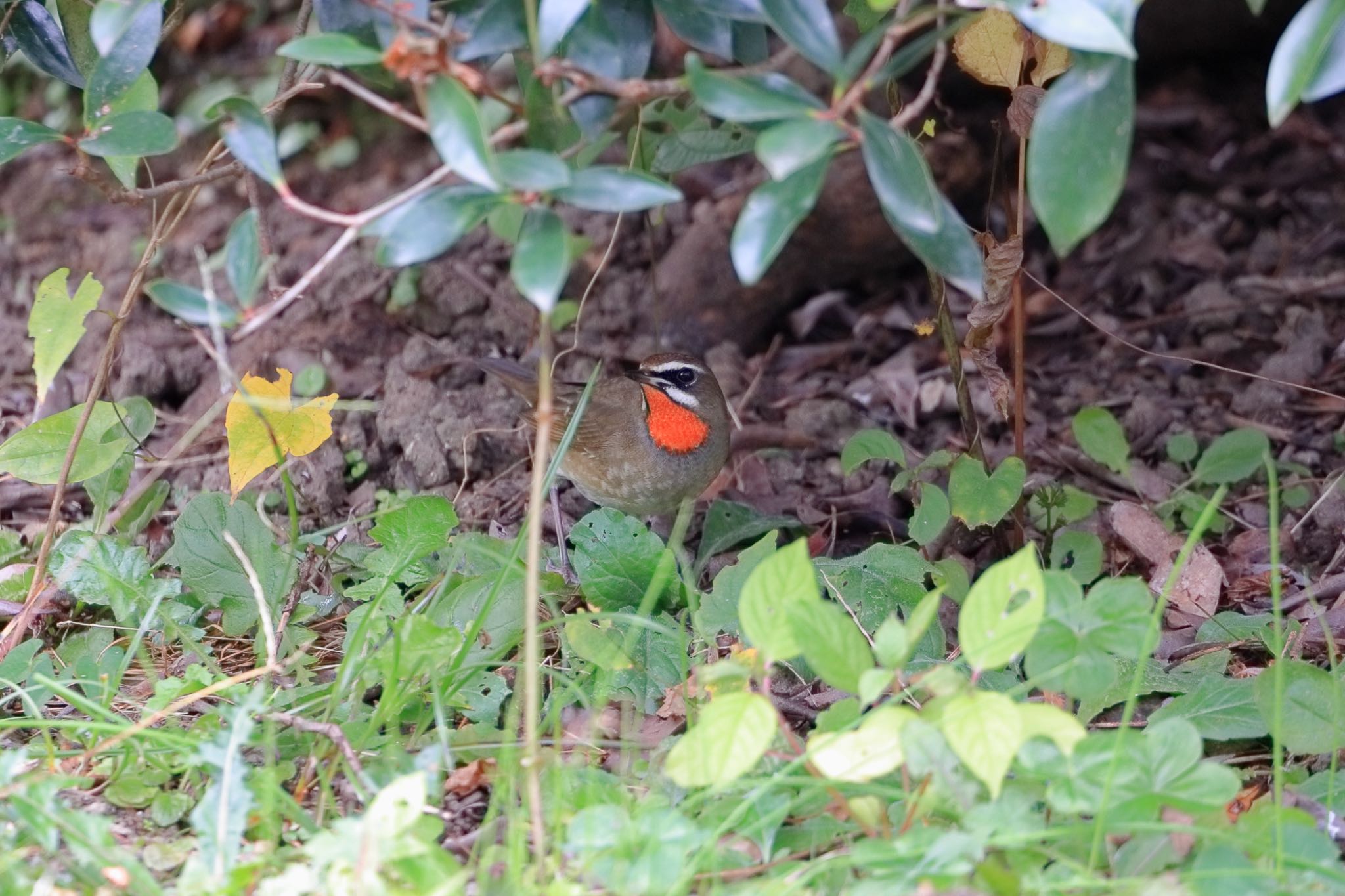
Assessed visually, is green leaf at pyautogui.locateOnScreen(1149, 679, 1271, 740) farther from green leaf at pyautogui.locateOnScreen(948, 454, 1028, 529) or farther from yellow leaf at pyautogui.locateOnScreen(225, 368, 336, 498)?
yellow leaf at pyautogui.locateOnScreen(225, 368, 336, 498)

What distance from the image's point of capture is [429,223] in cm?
230

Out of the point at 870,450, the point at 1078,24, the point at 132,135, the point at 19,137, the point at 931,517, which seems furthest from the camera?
the point at 870,450

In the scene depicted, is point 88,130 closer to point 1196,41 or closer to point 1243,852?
point 1243,852

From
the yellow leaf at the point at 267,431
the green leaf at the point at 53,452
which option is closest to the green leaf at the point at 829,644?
the yellow leaf at the point at 267,431

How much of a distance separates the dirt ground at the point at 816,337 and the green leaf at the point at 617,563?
1056 mm

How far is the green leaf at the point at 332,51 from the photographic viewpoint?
2.31 m

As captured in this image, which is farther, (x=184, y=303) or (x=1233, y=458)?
(x=1233, y=458)

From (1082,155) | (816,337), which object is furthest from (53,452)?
(816,337)

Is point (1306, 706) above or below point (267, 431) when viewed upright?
below

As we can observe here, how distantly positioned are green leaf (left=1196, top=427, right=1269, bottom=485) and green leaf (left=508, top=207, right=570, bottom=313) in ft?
9.81

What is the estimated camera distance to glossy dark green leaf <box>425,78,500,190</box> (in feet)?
7.23

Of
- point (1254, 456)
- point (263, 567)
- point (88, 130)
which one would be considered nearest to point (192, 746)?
point (263, 567)

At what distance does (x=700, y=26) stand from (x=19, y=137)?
4.74ft

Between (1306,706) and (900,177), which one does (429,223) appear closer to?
(900,177)
